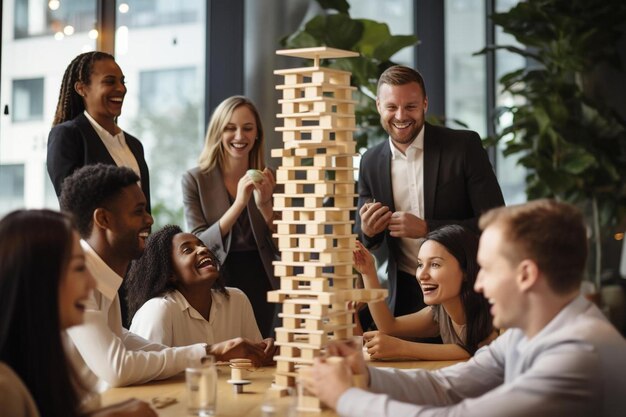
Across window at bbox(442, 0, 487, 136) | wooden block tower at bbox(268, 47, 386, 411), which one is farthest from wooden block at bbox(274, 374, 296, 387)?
window at bbox(442, 0, 487, 136)

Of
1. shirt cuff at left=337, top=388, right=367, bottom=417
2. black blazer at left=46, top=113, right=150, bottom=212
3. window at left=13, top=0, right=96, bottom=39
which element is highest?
window at left=13, top=0, right=96, bottom=39

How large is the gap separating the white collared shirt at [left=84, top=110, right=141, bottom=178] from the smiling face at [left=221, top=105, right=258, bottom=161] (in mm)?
498

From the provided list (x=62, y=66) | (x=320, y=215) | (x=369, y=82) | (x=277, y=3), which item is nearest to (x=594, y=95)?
(x=369, y=82)

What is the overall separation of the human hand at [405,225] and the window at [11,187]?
1.90 m

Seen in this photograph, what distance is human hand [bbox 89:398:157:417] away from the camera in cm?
214

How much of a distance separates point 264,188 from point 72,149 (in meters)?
0.85

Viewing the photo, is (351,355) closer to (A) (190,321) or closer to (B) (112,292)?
(B) (112,292)

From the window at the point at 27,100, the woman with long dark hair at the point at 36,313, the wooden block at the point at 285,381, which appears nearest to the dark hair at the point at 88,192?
the wooden block at the point at 285,381

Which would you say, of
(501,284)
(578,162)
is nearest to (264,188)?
(501,284)

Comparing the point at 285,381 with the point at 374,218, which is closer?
the point at 285,381

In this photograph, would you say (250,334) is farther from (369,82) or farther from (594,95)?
(594,95)

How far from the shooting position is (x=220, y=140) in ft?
15.2

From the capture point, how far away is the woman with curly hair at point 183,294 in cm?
350

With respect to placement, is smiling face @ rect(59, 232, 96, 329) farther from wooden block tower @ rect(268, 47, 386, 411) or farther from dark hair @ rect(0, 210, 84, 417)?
wooden block tower @ rect(268, 47, 386, 411)
